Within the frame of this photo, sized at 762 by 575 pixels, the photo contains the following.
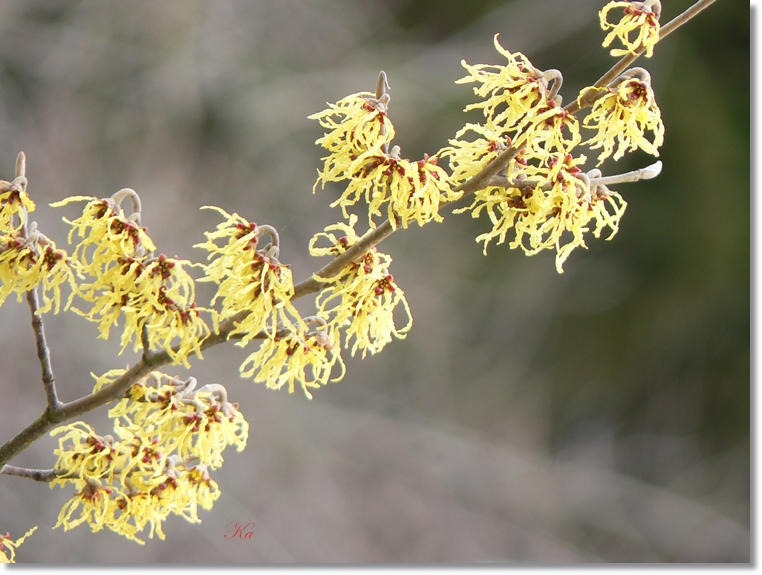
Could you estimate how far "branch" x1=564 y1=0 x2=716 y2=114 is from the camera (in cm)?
46

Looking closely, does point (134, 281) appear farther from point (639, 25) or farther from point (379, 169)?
point (639, 25)

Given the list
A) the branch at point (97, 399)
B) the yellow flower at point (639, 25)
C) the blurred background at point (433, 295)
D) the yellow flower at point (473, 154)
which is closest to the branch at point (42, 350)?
the branch at point (97, 399)

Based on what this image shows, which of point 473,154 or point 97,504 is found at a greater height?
point 473,154

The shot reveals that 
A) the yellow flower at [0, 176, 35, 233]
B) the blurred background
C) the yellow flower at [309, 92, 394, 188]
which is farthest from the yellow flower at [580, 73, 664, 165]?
the blurred background

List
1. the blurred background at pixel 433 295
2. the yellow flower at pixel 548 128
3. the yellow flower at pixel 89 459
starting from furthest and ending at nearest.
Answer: the blurred background at pixel 433 295
the yellow flower at pixel 89 459
the yellow flower at pixel 548 128

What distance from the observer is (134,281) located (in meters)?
0.48

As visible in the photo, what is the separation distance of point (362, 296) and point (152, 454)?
0.20 m

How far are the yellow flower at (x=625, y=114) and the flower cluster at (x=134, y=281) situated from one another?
0.91 feet

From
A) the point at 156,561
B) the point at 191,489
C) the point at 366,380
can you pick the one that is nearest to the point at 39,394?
the point at 156,561

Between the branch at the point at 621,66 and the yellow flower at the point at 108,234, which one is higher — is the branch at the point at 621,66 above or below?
above

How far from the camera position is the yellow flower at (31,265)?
516 mm

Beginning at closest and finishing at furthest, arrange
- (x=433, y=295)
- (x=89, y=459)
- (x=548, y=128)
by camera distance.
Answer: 1. (x=548, y=128)
2. (x=89, y=459)
3. (x=433, y=295)

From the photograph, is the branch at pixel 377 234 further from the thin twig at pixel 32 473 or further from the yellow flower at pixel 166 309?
the thin twig at pixel 32 473

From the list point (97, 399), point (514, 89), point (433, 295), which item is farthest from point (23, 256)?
point (433, 295)
